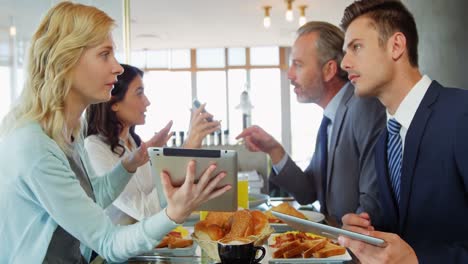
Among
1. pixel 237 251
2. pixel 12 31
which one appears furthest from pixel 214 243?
pixel 12 31

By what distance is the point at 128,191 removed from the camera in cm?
193

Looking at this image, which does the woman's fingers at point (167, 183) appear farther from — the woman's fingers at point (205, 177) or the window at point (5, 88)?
the window at point (5, 88)

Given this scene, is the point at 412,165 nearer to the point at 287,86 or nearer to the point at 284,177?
the point at 284,177

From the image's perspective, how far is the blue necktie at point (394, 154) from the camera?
1.37 metres

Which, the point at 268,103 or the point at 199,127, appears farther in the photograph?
the point at 268,103

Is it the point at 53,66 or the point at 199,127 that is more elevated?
the point at 53,66

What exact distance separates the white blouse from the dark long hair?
0.04m

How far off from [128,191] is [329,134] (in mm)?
989

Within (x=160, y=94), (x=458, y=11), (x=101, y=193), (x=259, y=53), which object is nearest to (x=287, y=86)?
(x=259, y=53)

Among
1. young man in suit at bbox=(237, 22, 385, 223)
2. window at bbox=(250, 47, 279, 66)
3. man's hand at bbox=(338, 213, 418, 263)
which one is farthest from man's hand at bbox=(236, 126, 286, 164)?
A: window at bbox=(250, 47, 279, 66)

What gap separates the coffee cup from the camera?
1030mm

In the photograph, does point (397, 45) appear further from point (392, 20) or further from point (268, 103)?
point (268, 103)

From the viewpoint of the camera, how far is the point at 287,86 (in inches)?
408

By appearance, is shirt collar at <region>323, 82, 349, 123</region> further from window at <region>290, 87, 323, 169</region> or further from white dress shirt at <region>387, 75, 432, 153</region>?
window at <region>290, 87, 323, 169</region>
